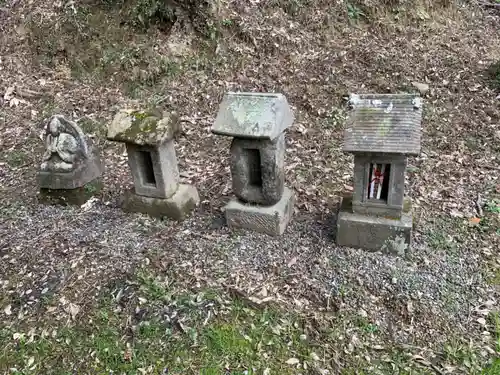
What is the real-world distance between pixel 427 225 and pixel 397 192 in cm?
111

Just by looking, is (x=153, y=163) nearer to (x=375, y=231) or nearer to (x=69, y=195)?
(x=69, y=195)

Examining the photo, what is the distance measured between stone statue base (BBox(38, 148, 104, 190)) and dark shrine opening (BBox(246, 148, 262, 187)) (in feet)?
7.88

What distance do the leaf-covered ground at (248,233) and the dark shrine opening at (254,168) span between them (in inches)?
27.4

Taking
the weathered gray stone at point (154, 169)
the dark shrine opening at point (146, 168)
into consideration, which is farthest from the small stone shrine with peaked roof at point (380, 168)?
the dark shrine opening at point (146, 168)

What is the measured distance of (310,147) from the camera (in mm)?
6926

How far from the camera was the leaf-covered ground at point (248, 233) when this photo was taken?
404 cm

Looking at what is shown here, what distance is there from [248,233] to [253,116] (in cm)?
156

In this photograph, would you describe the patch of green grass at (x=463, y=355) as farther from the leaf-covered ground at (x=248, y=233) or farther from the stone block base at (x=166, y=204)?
the stone block base at (x=166, y=204)

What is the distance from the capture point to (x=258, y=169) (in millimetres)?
4945

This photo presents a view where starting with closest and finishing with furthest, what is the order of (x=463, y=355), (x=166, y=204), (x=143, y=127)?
1. (x=463, y=355)
2. (x=143, y=127)
3. (x=166, y=204)

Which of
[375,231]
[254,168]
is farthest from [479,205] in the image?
[254,168]

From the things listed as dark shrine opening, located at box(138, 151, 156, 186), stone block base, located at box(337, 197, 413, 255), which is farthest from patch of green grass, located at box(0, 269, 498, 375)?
dark shrine opening, located at box(138, 151, 156, 186)

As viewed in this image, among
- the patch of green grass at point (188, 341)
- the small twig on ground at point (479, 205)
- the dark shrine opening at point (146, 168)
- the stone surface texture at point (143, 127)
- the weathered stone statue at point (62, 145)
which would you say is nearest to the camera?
the patch of green grass at point (188, 341)

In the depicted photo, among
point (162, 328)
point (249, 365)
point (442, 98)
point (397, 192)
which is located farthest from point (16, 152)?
point (442, 98)
